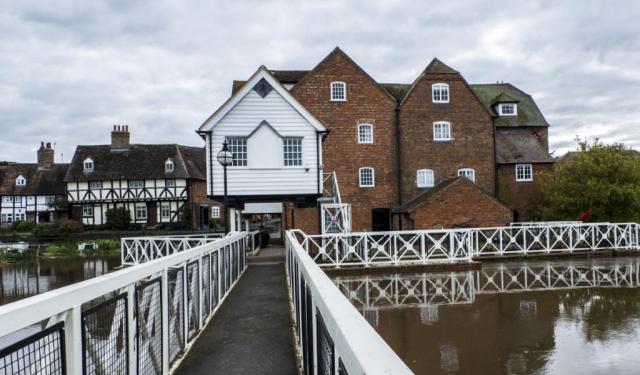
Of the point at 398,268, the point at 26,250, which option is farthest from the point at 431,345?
the point at 26,250

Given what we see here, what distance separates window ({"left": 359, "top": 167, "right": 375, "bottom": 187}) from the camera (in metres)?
27.4

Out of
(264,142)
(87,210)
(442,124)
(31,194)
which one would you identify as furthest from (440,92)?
(31,194)

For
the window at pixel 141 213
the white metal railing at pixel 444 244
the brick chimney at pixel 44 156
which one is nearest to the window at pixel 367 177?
the white metal railing at pixel 444 244

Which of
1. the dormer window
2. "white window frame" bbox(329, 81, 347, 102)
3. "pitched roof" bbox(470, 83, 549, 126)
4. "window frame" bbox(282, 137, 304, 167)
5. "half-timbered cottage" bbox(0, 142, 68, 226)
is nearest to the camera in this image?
"window frame" bbox(282, 137, 304, 167)

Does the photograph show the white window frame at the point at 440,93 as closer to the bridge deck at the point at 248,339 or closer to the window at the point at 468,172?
the window at the point at 468,172

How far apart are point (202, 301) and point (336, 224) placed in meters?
12.1

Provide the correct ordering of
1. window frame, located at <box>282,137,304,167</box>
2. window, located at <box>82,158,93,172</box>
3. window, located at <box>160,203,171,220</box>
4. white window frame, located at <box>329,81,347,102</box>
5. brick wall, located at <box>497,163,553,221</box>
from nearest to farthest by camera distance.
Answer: window frame, located at <box>282,137,304,167</box>, white window frame, located at <box>329,81,347,102</box>, brick wall, located at <box>497,163,553,221</box>, window, located at <box>160,203,171,220</box>, window, located at <box>82,158,93,172</box>

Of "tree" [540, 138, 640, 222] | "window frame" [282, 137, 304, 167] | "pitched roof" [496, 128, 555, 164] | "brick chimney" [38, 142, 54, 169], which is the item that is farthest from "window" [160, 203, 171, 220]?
"tree" [540, 138, 640, 222]

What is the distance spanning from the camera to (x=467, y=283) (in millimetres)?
14602

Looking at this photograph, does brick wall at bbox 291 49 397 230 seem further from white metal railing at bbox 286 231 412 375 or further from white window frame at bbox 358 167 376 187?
white metal railing at bbox 286 231 412 375

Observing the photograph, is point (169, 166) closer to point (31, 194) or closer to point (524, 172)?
point (31, 194)

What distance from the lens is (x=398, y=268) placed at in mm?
17547

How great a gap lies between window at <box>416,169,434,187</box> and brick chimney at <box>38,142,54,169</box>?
41.6m

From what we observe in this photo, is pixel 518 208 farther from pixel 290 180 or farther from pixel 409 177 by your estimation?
pixel 290 180
